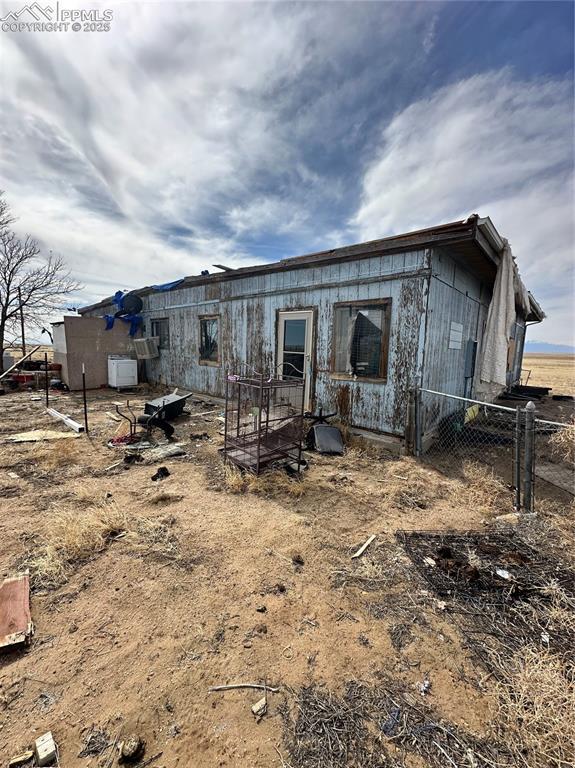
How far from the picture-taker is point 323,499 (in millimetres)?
3732

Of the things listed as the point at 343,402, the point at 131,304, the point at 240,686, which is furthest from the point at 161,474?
the point at 131,304

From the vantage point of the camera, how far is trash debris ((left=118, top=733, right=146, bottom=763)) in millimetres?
1321

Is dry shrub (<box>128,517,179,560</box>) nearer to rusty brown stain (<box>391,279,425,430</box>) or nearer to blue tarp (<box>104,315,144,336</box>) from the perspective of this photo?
rusty brown stain (<box>391,279,425,430</box>)

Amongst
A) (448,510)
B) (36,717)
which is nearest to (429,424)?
(448,510)

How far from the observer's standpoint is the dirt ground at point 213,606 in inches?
58.7

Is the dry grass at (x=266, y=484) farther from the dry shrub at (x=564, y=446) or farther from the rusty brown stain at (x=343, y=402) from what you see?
the dry shrub at (x=564, y=446)

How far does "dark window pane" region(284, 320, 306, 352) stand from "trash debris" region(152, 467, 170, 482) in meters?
3.65

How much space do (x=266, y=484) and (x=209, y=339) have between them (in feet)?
A: 20.1

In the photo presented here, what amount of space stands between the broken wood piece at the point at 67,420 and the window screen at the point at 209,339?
3723 millimetres

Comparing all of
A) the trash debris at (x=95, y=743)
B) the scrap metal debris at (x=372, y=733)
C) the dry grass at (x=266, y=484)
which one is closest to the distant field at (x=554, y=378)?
the dry grass at (x=266, y=484)

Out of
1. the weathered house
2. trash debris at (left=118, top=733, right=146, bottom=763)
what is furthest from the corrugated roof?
trash debris at (left=118, top=733, right=146, bottom=763)

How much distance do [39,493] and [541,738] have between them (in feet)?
15.1

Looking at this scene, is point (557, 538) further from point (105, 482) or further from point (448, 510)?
point (105, 482)

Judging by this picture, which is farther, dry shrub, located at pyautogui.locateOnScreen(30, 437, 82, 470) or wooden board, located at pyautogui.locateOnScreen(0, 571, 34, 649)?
dry shrub, located at pyautogui.locateOnScreen(30, 437, 82, 470)
